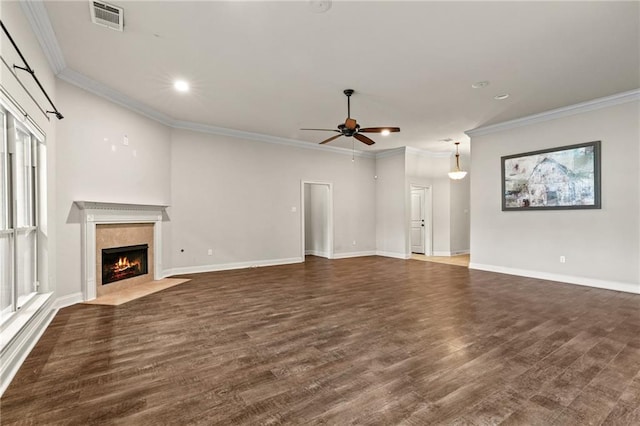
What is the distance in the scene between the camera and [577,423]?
173 centimetres

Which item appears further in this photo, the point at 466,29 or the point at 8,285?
the point at 466,29

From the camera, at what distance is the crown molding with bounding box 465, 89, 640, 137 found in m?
4.59

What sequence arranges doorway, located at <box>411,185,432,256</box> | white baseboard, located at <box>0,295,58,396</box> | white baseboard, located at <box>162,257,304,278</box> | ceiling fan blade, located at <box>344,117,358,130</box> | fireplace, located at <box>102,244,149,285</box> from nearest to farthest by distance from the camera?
white baseboard, located at <box>0,295,58,396</box> < ceiling fan blade, located at <box>344,117,358,130</box> < fireplace, located at <box>102,244,149,285</box> < white baseboard, located at <box>162,257,304,278</box> < doorway, located at <box>411,185,432,256</box>

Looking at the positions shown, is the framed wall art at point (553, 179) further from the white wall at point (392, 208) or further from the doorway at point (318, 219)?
the doorway at point (318, 219)

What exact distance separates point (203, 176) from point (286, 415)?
5316 millimetres

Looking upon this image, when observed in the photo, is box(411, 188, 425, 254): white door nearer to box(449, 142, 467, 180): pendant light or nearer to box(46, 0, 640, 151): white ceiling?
box(449, 142, 467, 180): pendant light

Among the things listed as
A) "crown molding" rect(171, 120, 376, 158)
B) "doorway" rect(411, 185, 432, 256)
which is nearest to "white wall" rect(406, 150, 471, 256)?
"doorway" rect(411, 185, 432, 256)

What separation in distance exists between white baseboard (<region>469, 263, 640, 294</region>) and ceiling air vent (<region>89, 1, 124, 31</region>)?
275 inches

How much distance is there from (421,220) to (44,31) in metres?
8.84

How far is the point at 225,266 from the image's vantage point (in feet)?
21.2

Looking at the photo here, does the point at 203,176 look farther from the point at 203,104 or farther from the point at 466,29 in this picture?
the point at 466,29

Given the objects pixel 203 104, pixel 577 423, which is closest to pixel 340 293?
pixel 577 423

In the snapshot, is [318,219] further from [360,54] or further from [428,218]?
[360,54]

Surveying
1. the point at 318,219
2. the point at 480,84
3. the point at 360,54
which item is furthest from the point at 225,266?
the point at 480,84
